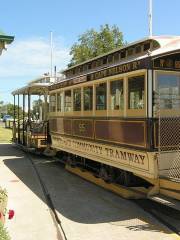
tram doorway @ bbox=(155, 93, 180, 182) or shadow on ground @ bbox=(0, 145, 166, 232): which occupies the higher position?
tram doorway @ bbox=(155, 93, 180, 182)

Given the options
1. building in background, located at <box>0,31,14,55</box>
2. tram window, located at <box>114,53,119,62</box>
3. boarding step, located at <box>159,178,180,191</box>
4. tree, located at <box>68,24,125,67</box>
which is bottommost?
boarding step, located at <box>159,178,180,191</box>

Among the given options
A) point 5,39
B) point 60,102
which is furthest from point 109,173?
point 5,39

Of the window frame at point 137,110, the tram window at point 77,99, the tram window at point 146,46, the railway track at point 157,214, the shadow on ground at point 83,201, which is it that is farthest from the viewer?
the tram window at point 77,99

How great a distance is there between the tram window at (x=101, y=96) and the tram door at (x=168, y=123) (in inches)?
80.3

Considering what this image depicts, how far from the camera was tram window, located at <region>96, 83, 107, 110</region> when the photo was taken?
1060cm

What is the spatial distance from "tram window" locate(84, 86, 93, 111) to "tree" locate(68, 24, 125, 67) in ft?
48.6

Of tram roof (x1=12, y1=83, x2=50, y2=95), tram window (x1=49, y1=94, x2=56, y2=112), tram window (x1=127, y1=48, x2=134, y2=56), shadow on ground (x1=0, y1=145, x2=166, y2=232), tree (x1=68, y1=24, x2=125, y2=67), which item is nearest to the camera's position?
shadow on ground (x1=0, y1=145, x2=166, y2=232)

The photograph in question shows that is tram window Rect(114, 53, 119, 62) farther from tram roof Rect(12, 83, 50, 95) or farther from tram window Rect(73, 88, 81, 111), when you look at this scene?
tram roof Rect(12, 83, 50, 95)

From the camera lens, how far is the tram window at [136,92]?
344 inches

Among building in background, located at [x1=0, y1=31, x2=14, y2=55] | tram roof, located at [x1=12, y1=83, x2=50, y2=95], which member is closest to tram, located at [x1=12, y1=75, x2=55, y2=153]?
tram roof, located at [x1=12, y1=83, x2=50, y2=95]

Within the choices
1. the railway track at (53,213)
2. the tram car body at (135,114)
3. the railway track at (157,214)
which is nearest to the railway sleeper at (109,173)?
the tram car body at (135,114)

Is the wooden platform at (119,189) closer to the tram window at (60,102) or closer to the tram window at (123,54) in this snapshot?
the tram window at (60,102)

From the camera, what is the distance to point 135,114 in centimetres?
892

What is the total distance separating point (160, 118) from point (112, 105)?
6.12 ft
